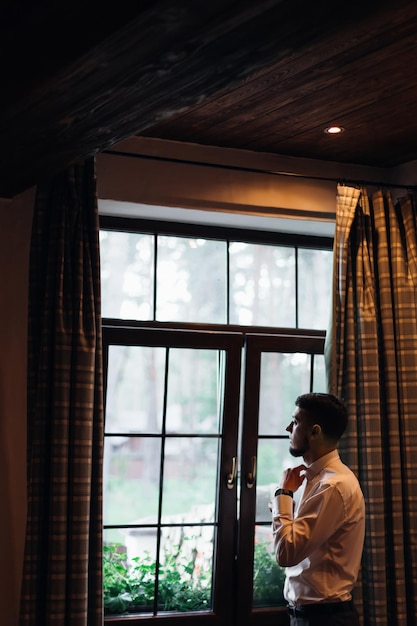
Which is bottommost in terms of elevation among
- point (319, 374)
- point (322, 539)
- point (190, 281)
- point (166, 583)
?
point (166, 583)

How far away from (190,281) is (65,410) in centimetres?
106

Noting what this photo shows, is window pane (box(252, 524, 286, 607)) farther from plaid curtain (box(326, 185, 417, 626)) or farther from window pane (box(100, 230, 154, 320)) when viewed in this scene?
window pane (box(100, 230, 154, 320))

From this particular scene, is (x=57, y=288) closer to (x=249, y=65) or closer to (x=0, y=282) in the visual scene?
(x=0, y=282)

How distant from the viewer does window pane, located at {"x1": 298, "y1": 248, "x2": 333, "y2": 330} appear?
4254 millimetres

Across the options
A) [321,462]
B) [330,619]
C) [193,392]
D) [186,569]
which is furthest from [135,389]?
[330,619]

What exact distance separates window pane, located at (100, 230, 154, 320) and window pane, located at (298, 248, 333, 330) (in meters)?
0.83

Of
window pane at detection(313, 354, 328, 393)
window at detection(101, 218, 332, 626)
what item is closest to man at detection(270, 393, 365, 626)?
window at detection(101, 218, 332, 626)

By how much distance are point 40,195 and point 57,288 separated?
41 cm

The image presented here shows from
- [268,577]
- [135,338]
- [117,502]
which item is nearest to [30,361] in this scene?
[135,338]

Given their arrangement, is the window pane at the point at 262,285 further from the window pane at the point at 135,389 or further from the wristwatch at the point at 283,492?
the wristwatch at the point at 283,492

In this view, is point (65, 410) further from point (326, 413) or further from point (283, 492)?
point (326, 413)

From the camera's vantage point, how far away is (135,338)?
382 cm

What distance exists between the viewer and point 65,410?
10.7 ft

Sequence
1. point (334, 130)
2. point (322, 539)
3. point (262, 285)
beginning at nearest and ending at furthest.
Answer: point (322, 539) → point (334, 130) → point (262, 285)
